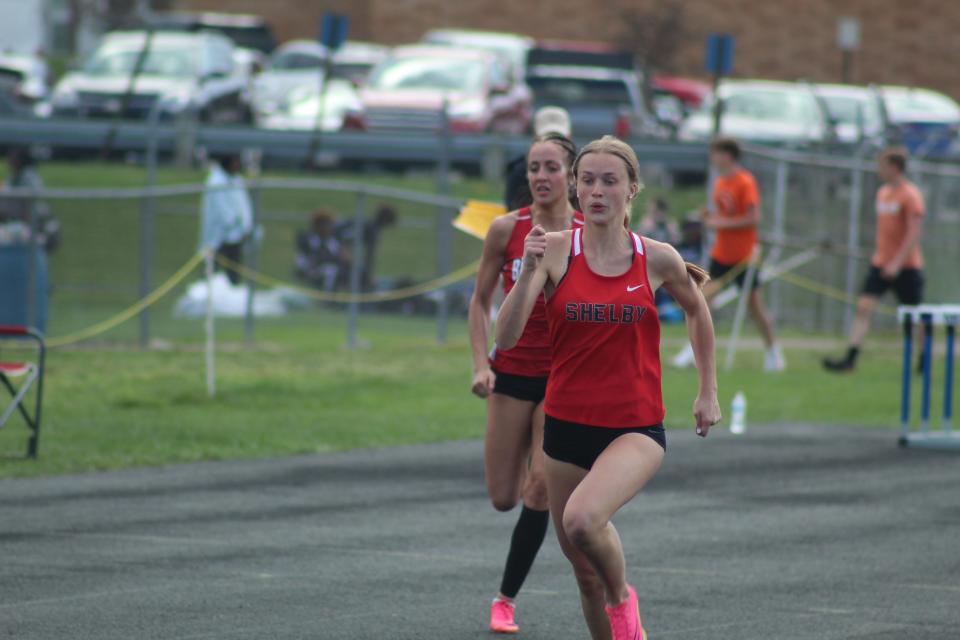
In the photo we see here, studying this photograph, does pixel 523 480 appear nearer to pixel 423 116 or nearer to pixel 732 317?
pixel 732 317

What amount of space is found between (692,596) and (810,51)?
45047 mm

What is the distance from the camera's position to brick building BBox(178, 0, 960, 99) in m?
50.3

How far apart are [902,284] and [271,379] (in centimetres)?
638

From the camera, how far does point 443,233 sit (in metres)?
19.7

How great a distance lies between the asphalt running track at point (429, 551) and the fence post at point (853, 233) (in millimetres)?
9784

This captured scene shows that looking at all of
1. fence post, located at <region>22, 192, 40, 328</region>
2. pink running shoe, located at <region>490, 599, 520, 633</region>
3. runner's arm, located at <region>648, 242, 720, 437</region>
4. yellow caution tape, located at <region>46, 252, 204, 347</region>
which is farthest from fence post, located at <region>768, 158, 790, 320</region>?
runner's arm, located at <region>648, 242, 720, 437</region>

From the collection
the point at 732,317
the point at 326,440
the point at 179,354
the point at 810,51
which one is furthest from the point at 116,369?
the point at 810,51

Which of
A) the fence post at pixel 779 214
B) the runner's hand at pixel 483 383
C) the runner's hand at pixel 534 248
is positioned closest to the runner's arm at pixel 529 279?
the runner's hand at pixel 534 248

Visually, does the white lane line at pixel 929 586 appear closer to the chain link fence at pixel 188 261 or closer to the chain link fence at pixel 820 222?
the chain link fence at pixel 188 261

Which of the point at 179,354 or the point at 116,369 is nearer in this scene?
the point at 116,369

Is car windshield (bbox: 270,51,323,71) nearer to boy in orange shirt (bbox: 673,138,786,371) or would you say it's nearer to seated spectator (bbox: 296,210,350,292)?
seated spectator (bbox: 296,210,350,292)

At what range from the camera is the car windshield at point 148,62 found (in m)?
27.5

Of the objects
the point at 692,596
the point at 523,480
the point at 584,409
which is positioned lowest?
the point at 692,596

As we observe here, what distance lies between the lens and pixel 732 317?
2181cm
